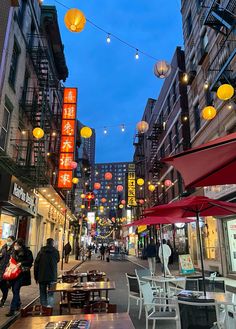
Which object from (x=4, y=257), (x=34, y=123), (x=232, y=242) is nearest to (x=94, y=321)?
(x=4, y=257)

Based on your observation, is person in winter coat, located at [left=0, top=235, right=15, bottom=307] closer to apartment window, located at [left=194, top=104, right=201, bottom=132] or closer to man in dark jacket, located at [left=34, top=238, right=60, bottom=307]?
man in dark jacket, located at [left=34, top=238, right=60, bottom=307]

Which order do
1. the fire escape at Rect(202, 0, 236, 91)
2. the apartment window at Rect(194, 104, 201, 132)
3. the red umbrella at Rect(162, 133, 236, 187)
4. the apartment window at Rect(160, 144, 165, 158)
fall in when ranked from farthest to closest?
the apartment window at Rect(160, 144, 165, 158)
the apartment window at Rect(194, 104, 201, 132)
the fire escape at Rect(202, 0, 236, 91)
the red umbrella at Rect(162, 133, 236, 187)

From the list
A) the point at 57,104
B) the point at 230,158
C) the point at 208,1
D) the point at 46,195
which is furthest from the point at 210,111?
the point at 57,104

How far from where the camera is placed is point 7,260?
9227 mm

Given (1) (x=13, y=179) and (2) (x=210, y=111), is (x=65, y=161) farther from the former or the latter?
(2) (x=210, y=111)

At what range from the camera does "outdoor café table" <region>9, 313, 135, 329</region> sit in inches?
164

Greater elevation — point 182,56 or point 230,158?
Answer: point 182,56

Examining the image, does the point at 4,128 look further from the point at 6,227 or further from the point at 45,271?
the point at 45,271

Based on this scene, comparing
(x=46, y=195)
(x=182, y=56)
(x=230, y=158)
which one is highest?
(x=182, y=56)

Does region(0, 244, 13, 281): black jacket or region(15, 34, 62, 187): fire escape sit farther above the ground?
region(15, 34, 62, 187): fire escape

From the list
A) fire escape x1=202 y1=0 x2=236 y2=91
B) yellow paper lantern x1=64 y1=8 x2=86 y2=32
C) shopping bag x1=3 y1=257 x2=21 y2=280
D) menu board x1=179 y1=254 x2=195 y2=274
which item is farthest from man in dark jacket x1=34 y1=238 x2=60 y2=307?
fire escape x1=202 y1=0 x2=236 y2=91

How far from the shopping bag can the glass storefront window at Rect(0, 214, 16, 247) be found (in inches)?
235

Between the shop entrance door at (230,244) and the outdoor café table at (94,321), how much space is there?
14004 mm

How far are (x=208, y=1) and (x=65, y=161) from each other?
1527cm
